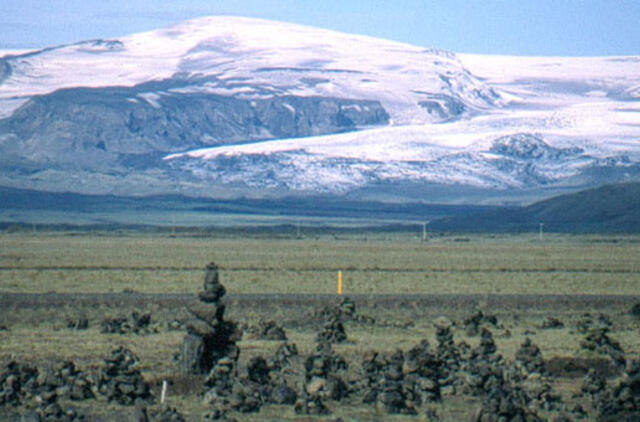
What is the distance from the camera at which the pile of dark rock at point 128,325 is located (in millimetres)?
25406

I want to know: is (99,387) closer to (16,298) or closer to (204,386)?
(204,386)

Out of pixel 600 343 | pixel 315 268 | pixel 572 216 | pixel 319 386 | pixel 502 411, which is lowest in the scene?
pixel 502 411

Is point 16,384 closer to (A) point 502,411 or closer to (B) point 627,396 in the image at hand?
(A) point 502,411

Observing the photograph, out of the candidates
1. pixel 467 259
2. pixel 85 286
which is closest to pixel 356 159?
pixel 467 259

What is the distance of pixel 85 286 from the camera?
133 feet

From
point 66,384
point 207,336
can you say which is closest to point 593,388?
point 207,336

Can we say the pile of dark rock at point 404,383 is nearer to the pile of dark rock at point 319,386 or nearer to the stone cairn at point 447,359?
the stone cairn at point 447,359

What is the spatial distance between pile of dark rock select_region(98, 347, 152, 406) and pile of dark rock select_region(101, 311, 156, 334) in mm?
7823

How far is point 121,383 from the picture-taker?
16688 millimetres

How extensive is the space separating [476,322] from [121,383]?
1128 cm

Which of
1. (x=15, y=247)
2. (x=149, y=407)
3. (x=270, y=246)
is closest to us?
(x=149, y=407)

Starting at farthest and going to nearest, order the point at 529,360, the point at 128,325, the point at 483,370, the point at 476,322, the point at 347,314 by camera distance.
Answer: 1. the point at 347,314
2. the point at 476,322
3. the point at 128,325
4. the point at 529,360
5. the point at 483,370

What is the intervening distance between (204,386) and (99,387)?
1.33 m

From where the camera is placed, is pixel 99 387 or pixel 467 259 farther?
pixel 467 259
